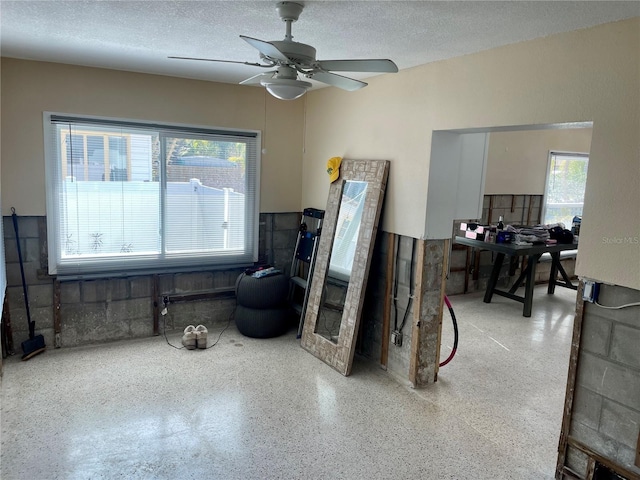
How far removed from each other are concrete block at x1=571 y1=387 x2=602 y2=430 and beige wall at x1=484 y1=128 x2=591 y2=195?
4.44m

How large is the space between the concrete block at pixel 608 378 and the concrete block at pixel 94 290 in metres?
4.00

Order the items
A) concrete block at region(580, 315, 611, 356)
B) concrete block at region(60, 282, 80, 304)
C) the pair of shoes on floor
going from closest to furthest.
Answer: concrete block at region(580, 315, 611, 356), concrete block at region(60, 282, 80, 304), the pair of shoes on floor

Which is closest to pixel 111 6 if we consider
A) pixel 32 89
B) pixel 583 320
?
pixel 32 89

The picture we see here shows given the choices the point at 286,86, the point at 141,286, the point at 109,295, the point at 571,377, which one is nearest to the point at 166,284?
the point at 141,286

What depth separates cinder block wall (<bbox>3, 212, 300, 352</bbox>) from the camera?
4.08m

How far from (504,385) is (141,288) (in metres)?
3.51

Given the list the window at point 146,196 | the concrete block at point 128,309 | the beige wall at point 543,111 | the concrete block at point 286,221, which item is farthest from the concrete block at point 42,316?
the beige wall at point 543,111

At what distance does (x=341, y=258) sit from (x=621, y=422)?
97.5 inches

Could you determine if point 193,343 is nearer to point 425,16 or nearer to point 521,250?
point 425,16

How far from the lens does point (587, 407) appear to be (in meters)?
2.57

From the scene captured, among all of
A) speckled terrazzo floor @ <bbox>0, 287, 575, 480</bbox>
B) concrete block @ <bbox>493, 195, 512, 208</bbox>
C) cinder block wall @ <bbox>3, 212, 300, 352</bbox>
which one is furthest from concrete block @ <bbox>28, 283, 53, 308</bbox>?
concrete block @ <bbox>493, 195, 512, 208</bbox>

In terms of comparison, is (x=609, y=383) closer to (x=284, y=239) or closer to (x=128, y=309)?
(x=284, y=239)

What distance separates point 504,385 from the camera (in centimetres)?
391

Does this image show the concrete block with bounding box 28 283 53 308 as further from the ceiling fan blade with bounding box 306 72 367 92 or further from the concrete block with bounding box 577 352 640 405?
the concrete block with bounding box 577 352 640 405
